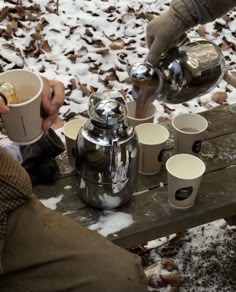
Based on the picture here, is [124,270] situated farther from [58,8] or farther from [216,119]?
[58,8]

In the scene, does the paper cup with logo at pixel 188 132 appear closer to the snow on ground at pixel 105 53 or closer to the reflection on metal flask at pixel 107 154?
the reflection on metal flask at pixel 107 154

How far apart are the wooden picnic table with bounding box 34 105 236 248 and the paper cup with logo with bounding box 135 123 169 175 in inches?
1.3

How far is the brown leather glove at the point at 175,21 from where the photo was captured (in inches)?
67.2

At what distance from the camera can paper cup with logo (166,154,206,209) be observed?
1523mm

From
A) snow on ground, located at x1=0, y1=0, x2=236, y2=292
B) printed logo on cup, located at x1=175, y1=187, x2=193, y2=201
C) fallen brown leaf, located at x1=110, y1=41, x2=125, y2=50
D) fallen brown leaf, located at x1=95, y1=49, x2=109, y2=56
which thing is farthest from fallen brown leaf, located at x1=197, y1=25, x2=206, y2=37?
printed logo on cup, located at x1=175, y1=187, x2=193, y2=201

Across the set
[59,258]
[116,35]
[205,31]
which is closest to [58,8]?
[116,35]

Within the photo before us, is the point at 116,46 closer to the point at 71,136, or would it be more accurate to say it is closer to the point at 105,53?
the point at 105,53

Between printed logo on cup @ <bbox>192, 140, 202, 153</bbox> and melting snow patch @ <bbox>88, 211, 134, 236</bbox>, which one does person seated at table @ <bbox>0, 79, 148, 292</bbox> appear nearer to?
melting snow patch @ <bbox>88, 211, 134, 236</bbox>

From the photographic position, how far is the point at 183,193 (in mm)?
1536

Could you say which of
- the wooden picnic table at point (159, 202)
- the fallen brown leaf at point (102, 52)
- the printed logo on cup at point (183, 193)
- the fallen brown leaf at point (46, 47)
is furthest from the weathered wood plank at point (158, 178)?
the fallen brown leaf at point (46, 47)

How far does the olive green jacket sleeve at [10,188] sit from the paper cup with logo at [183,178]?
43 centimetres

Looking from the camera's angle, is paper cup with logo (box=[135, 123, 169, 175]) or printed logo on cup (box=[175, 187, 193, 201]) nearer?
printed logo on cup (box=[175, 187, 193, 201])

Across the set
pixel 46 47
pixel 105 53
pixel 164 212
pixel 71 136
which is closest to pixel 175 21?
pixel 71 136

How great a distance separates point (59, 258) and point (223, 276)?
32.1 inches
